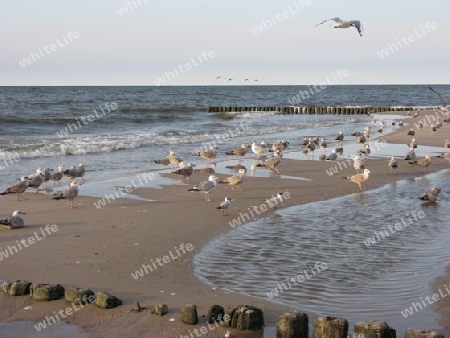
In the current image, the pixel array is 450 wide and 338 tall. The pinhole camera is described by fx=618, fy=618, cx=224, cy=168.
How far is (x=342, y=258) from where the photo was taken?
31.3ft

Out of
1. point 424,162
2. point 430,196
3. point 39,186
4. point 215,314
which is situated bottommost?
point 424,162

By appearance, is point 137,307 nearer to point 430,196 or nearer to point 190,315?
point 190,315

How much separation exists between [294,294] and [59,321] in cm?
289

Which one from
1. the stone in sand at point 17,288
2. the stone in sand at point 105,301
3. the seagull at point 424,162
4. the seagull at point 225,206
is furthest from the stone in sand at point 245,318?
the seagull at point 424,162

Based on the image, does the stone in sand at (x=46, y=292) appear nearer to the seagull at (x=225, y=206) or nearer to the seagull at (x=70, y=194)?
the seagull at (x=225, y=206)

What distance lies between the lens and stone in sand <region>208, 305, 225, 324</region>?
21.9 feet

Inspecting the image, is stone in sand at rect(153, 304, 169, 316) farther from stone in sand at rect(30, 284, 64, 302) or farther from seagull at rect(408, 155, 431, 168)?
seagull at rect(408, 155, 431, 168)

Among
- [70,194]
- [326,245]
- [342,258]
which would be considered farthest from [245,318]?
[70,194]

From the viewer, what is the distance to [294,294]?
7.84 metres

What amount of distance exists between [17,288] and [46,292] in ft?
1.36

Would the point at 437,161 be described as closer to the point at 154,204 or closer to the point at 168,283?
the point at 154,204

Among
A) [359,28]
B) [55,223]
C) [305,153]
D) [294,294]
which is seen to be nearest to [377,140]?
[305,153]

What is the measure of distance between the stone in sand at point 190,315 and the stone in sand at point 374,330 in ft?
5.58

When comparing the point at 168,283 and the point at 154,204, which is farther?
the point at 154,204
